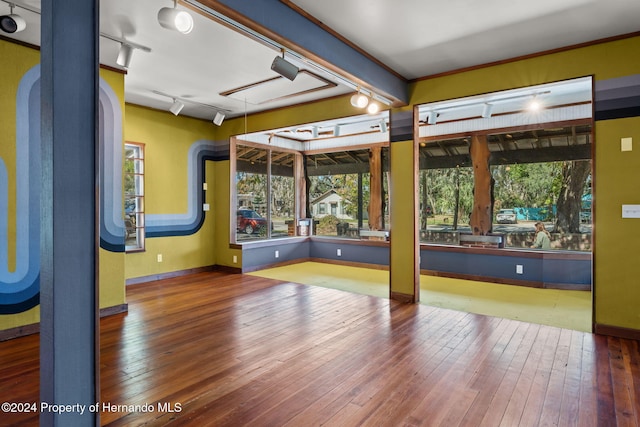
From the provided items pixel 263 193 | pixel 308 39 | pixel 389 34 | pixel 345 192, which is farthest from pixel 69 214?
pixel 345 192

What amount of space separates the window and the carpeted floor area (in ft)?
7.15

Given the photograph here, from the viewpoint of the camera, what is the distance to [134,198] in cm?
599

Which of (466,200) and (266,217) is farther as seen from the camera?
(266,217)

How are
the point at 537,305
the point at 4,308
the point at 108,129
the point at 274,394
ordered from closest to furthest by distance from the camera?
the point at 274,394, the point at 4,308, the point at 108,129, the point at 537,305

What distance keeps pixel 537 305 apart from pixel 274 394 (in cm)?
385


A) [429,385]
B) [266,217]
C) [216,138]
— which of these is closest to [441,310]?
[429,385]

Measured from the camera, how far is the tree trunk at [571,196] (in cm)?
580

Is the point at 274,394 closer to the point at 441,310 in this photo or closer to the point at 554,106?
the point at 441,310

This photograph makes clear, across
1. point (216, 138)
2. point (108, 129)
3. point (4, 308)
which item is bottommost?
point (4, 308)

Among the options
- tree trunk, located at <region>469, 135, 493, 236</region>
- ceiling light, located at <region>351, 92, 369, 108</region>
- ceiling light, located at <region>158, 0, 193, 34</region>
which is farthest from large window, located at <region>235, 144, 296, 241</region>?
ceiling light, located at <region>158, 0, 193, 34</region>

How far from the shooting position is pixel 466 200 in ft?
22.1

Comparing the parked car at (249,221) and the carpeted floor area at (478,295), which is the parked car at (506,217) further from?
the parked car at (249,221)

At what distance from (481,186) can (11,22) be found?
6593mm

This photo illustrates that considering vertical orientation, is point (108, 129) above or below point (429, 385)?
above
